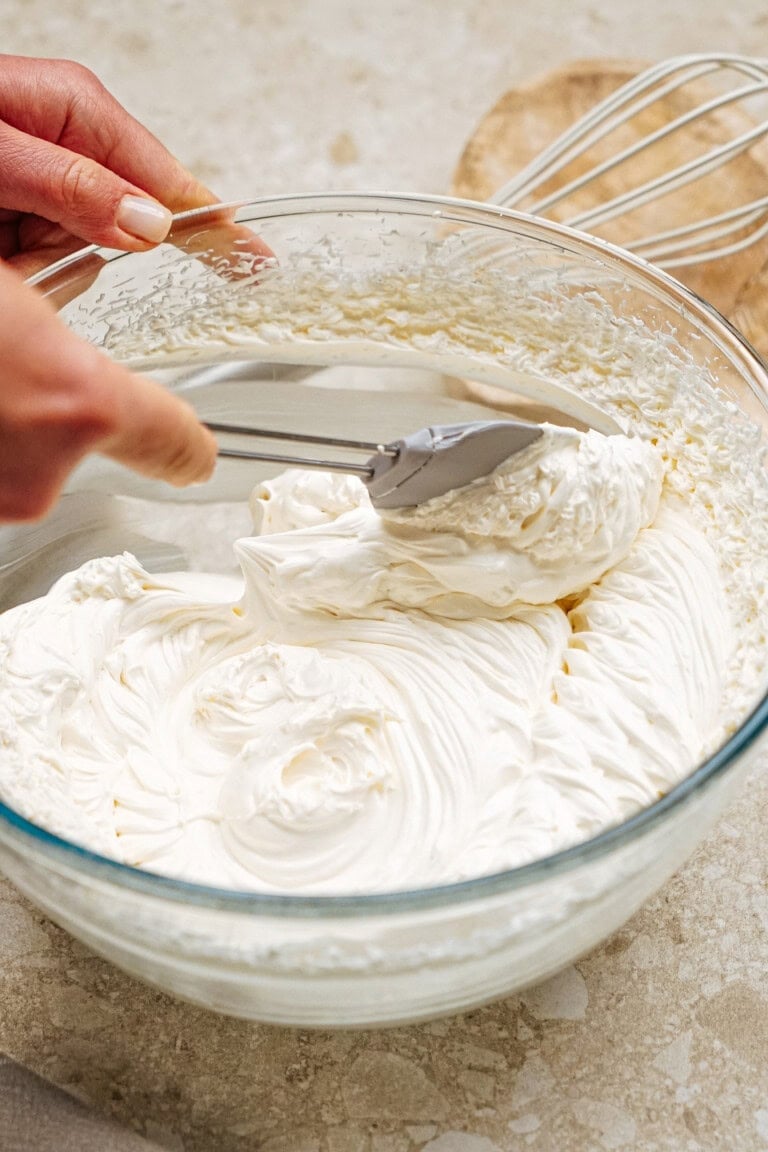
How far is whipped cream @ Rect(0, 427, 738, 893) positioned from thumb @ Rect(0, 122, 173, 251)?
253mm

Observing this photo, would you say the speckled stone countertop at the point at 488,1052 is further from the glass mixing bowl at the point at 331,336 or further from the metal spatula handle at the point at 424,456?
the metal spatula handle at the point at 424,456

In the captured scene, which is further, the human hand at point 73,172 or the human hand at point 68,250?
the human hand at point 73,172

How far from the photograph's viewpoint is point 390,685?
0.83 m

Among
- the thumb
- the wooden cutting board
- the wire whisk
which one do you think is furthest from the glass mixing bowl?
the wooden cutting board

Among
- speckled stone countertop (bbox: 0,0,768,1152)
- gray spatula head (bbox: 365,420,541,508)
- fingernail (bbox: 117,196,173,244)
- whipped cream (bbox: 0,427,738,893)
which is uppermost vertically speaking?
fingernail (bbox: 117,196,173,244)

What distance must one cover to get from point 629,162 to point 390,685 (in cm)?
77

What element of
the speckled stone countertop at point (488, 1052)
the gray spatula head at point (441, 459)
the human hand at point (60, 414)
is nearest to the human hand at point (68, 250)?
the human hand at point (60, 414)

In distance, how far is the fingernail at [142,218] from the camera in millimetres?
904

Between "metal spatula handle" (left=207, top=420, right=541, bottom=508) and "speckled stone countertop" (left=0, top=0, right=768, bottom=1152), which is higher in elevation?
"metal spatula handle" (left=207, top=420, right=541, bottom=508)

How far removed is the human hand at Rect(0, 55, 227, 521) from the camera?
0.60 m

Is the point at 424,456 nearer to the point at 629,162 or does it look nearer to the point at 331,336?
the point at 331,336

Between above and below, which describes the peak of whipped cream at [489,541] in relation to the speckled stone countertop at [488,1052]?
above

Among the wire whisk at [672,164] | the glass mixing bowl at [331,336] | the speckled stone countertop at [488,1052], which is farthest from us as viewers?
the wire whisk at [672,164]

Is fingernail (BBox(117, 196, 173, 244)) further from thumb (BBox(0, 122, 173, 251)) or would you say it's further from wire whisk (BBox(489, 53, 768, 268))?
wire whisk (BBox(489, 53, 768, 268))
